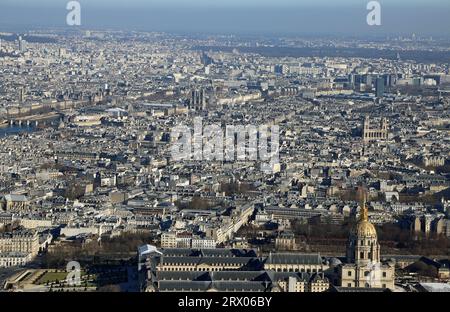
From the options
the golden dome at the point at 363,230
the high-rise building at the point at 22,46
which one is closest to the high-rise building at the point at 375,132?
the golden dome at the point at 363,230

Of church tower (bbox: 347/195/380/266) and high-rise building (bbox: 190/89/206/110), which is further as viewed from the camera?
high-rise building (bbox: 190/89/206/110)

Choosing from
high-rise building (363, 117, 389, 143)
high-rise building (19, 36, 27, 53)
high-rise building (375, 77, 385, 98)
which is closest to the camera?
high-rise building (363, 117, 389, 143)

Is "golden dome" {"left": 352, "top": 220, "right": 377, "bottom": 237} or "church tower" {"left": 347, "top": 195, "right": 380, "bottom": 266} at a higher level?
"golden dome" {"left": 352, "top": 220, "right": 377, "bottom": 237}

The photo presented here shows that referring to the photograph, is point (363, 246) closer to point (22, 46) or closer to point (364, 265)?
point (364, 265)

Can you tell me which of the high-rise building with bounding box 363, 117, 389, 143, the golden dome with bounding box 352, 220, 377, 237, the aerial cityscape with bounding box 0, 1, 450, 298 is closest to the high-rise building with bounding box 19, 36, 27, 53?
the aerial cityscape with bounding box 0, 1, 450, 298

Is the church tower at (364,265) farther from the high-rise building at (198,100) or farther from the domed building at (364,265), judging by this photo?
the high-rise building at (198,100)

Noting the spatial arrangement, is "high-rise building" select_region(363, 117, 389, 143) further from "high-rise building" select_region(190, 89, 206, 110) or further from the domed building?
→ the domed building

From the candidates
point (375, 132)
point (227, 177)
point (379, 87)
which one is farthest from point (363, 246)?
point (379, 87)

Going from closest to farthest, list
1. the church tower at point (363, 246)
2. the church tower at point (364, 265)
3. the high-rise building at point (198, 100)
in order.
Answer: the church tower at point (364, 265), the church tower at point (363, 246), the high-rise building at point (198, 100)
